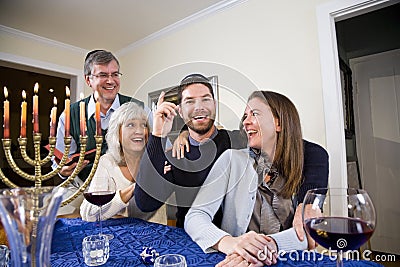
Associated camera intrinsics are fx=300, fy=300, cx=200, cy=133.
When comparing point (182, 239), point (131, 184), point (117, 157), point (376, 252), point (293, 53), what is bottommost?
point (376, 252)

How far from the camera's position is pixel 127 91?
8.93 feet

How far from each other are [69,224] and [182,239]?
516 millimetres

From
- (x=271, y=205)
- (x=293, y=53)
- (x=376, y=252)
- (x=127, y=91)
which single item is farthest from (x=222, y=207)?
(x=376, y=252)

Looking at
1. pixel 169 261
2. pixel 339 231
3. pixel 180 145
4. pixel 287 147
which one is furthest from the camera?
pixel 287 147

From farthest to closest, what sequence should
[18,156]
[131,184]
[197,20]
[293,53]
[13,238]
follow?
[18,156] < [197,20] < [293,53] < [131,184] < [13,238]

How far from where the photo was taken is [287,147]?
1350 millimetres

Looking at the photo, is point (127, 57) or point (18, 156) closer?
point (127, 57)

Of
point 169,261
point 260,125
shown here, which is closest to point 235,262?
point 169,261

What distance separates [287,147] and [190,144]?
1.52 feet

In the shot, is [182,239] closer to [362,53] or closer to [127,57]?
[127,57]

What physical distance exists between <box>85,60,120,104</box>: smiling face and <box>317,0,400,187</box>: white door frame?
43.0 inches

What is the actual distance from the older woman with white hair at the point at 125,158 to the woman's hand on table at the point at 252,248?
57 centimetres

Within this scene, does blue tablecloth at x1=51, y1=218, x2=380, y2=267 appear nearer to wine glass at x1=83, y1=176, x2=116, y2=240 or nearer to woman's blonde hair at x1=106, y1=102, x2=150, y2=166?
wine glass at x1=83, y1=176, x2=116, y2=240

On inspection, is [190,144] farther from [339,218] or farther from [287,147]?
[339,218]
